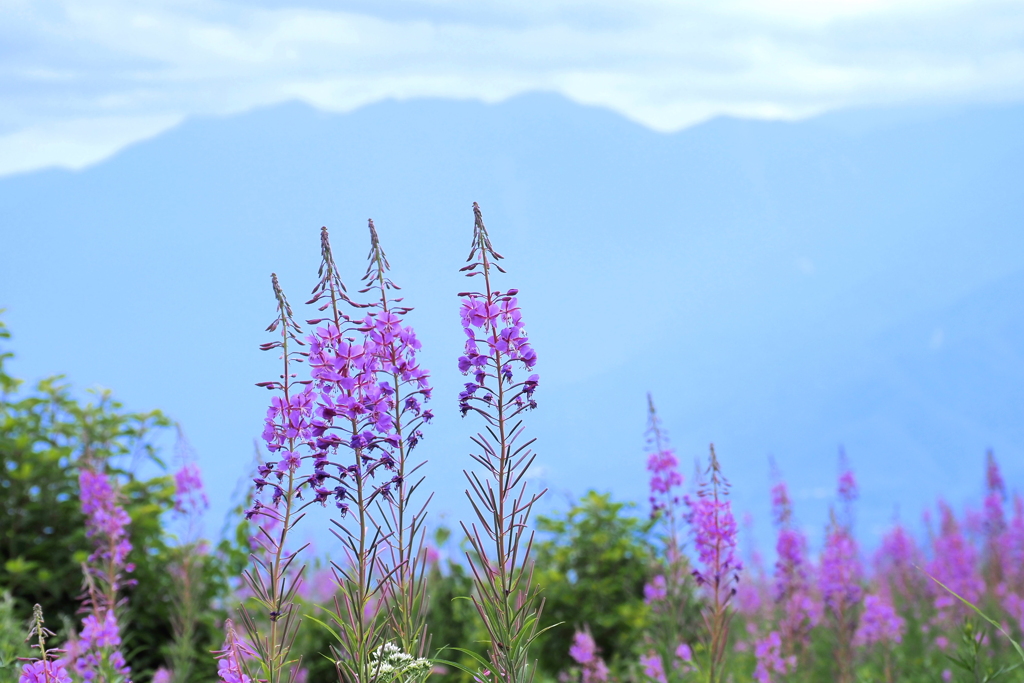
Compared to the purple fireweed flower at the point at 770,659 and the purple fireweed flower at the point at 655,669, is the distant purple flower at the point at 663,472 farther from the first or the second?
the purple fireweed flower at the point at 770,659

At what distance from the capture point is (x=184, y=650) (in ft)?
22.2

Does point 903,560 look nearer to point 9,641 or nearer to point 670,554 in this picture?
point 670,554

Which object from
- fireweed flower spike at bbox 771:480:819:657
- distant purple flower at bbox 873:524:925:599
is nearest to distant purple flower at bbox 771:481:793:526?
fireweed flower spike at bbox 771:480:819:657

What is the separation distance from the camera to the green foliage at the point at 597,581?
791 cm

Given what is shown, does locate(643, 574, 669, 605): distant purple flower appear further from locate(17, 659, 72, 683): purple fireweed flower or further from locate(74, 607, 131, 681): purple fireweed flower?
locate(17, 659, 72, 683): purple fireweed flower

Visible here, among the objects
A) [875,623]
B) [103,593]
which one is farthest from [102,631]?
[875,623]

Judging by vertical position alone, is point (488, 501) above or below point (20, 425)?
below

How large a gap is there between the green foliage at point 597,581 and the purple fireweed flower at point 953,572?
384 cm

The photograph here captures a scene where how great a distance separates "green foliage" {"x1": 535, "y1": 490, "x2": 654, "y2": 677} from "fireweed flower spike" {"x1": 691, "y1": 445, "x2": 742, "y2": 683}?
2.87m

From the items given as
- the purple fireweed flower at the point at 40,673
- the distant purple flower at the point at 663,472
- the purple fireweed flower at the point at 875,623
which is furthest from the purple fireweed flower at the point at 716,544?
the purple fireweed flower at the point at 875,623

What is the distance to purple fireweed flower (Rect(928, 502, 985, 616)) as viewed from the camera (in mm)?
10097

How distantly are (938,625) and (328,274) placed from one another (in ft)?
31.1

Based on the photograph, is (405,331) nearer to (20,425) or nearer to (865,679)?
(865,679)

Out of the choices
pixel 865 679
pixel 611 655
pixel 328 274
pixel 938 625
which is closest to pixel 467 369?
pixel 328 274
